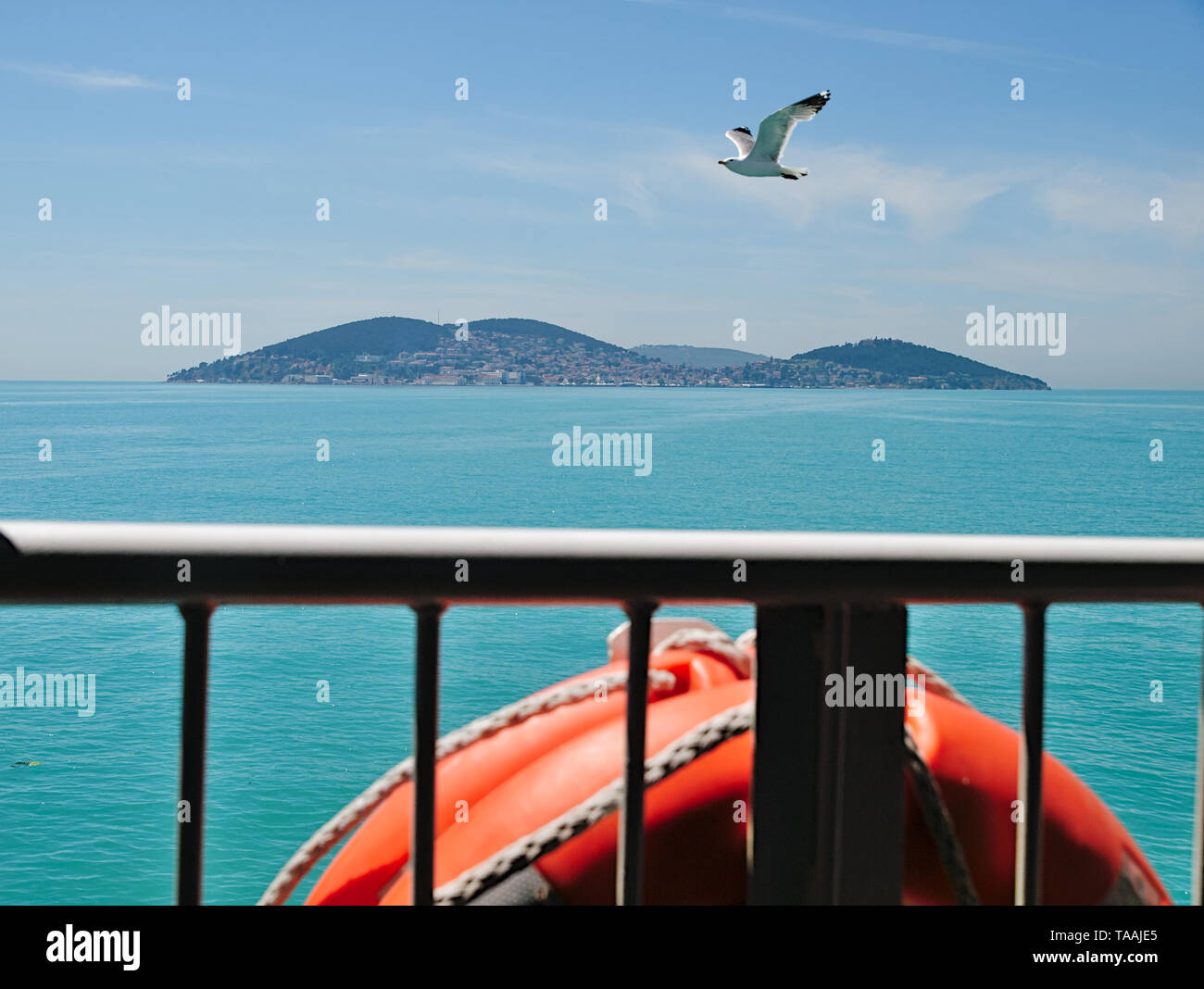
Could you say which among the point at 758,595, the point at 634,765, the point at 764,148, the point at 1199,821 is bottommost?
the point at 1199,821

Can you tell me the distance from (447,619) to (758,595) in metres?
1.06

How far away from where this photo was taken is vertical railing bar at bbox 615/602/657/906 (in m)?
1.06

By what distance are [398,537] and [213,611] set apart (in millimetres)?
190

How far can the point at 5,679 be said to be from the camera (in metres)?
42.1

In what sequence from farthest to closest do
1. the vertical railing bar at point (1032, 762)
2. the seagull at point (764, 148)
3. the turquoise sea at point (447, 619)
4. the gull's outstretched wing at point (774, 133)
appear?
the turquoise sea at point (447, 619) → the seagull at point (764, 148) → the gull's outstretched wing at point (774, 133) → the vertical railing bar at point (1032, 762)

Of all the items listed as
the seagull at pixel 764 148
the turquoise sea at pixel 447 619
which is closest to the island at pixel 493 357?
the turquoise sea at pixel 447 619

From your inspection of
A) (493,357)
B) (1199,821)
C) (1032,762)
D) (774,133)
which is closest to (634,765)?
(1032,762)

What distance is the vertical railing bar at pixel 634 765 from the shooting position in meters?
1.06

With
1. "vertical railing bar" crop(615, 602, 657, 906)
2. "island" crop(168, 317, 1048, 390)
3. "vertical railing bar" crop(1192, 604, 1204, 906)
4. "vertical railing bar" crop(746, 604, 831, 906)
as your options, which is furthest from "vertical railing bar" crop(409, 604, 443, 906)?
"island" crop(168, 317, 1048, 390)

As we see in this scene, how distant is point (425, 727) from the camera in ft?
3.45

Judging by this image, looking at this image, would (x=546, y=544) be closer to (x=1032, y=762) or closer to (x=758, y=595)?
(x=758, y=595)

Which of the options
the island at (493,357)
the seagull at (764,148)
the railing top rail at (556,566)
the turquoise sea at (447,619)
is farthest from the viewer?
the island at (493,357)

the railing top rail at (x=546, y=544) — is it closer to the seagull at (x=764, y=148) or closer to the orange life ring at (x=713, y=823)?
the orange life ring at (x=713, y=823)
